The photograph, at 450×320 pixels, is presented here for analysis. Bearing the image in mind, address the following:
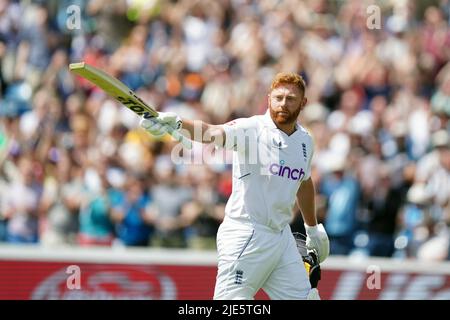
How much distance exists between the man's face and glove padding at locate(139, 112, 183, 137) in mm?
901

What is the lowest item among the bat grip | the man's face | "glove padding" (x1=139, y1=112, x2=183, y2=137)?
the bat grip

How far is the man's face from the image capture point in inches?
372

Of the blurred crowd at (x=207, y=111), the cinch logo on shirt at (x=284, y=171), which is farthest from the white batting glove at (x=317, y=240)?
the blurred crowd at (x=207, y=111)

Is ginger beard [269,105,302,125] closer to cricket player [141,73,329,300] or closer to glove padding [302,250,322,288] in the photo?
cricket player [141,73,329,300]

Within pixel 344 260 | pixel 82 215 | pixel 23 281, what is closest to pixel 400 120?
pixel 344 260

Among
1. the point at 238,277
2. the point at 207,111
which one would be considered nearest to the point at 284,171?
the point at 238,277

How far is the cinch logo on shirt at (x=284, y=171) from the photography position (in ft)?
31.1

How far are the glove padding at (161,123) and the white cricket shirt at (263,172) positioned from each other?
0.58 meters

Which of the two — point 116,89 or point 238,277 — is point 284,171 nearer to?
point 238,277

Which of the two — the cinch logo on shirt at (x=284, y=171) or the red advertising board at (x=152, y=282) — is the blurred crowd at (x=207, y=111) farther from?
the cinch logo on shirt at (x=284, y=171)

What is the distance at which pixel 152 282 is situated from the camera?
13.8 m

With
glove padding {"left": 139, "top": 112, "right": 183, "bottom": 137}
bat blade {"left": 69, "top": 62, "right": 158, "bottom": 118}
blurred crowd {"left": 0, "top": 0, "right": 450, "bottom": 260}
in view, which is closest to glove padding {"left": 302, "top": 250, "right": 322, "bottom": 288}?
glove padding {"left": 139, "top": 112, "right": 183, "bottom": 137}

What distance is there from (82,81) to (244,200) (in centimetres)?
836

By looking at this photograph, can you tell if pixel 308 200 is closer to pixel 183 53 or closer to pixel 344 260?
pixel 344 260
